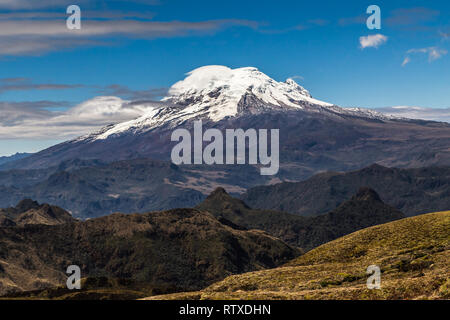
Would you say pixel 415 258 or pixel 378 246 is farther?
pixel 378 246

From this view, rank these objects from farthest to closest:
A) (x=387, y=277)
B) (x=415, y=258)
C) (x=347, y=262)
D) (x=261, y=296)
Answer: (x=347, y=262), (x=415, y=258), (x=387, y=277), (x=261, y=296)
